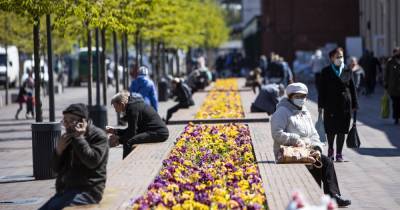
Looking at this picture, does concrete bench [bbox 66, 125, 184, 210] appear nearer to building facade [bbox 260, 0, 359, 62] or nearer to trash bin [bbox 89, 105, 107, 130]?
trash bin [bbox 89, 105, 107, 130]

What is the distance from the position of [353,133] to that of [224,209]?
26.7ft

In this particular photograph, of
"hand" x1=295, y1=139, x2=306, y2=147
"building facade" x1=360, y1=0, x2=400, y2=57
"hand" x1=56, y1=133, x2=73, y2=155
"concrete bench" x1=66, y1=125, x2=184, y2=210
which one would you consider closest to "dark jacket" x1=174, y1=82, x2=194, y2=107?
"concrete bench" x1=66, y1=125, x2=184, y2=210

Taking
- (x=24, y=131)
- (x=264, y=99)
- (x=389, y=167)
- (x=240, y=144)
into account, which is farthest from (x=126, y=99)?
(x=24, y=131)

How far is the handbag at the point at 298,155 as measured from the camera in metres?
11.8

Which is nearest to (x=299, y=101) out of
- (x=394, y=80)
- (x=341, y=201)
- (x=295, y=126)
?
(x=295, y=126)

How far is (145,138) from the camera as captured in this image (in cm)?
1540

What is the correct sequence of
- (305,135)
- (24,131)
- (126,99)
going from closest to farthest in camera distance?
(305,135)
(126,99)
(24,131)

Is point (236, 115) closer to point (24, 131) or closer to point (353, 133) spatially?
point (353, 133)

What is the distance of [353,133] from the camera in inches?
647

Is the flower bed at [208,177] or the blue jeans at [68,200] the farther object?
the blue jeans at [68,200]

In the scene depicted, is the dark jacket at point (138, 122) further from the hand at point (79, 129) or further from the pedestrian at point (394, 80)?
the pedestrian at point (394, 80)

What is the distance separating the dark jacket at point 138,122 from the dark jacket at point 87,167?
199 inches

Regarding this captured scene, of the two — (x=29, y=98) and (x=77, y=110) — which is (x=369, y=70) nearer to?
(x=29, y=98)

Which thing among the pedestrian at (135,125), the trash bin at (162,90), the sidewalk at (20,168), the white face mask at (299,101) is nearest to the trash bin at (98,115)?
the sidewalk at (20,168)
